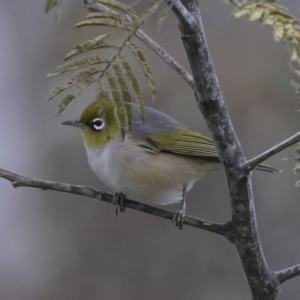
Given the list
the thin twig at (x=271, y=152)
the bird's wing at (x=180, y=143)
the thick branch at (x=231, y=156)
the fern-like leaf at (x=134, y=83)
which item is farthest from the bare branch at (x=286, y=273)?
the bird's wing at (x=180, y=143)

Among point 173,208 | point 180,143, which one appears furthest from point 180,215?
point 173,208

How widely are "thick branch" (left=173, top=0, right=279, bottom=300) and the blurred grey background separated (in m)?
3.71

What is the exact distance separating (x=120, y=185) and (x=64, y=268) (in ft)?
11.4

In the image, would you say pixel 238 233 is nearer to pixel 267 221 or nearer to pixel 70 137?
pixel 267 221

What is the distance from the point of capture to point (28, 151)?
7652 millimetres

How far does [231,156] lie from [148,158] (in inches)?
67.4

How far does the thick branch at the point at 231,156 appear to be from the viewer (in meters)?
1.89

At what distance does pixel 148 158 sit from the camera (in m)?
3.80

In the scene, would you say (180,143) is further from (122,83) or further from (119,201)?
(122,83)

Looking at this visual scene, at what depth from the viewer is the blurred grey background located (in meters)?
6.25

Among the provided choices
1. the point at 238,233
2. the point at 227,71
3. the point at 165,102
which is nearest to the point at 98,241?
the point at 165,102

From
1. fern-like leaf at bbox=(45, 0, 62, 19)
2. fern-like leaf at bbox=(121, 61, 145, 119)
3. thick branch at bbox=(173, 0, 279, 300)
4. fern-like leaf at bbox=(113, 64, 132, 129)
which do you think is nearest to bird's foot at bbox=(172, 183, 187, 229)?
thick branch at bbox=(173, 0, 279, 300)

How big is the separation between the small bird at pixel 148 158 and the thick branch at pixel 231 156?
1250 mm

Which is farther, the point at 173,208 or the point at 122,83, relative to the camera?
the point at 173,208
